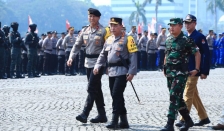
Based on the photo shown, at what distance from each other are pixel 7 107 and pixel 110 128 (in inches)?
150

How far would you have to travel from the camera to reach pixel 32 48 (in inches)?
1000

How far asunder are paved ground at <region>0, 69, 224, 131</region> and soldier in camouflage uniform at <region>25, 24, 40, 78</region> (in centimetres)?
483

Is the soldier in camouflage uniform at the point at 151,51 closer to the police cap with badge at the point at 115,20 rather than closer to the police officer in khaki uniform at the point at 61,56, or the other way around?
the police officer in khaki uniform at the point at 61,56

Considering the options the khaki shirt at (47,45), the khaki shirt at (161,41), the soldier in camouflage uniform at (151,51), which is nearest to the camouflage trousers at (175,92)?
the khaki shirt at (47,45)

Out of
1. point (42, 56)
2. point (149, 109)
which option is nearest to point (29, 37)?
point (42, 56)

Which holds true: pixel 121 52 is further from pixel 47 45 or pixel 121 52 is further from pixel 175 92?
pixel 47 45

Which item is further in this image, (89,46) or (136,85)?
(136,85)

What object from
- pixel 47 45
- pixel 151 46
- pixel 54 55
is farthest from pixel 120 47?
pixel 151 46

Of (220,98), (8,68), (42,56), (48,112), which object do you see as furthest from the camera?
(42,56)

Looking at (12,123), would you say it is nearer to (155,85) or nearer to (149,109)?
(149,109)

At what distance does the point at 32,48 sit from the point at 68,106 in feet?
39.0

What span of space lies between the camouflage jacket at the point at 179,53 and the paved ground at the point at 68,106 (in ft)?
2.98

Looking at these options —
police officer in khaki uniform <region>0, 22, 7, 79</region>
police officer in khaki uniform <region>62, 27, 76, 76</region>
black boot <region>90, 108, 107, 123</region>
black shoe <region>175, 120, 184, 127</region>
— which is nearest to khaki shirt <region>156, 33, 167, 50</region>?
police officer in khaki uniform <region>62, 27, 76, 76</region>

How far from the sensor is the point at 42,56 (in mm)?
29219
